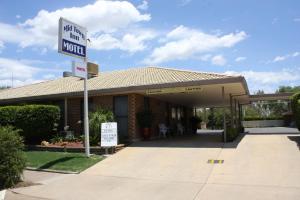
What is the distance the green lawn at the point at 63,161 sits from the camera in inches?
511

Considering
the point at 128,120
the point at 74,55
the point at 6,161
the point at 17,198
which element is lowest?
the point at 17,198

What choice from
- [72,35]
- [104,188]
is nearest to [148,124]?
[72,35]

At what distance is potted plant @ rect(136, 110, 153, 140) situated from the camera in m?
18.2

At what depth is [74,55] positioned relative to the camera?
14773mm

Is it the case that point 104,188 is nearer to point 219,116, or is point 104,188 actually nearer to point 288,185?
point 288,185

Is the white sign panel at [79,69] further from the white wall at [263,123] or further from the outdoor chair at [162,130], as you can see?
the white wall at [263,123]

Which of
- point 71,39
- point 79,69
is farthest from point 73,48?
point 79,69

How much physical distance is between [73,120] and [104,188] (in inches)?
426

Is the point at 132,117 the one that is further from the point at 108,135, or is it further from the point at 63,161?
the point at 63,161

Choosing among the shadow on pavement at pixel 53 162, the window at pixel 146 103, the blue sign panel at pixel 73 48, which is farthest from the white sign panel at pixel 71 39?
the window at pixel 146 103

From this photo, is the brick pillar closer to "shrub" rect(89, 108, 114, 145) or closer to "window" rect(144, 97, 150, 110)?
"shrub" rect(89, 108, 114, 145)

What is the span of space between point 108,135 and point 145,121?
349cm

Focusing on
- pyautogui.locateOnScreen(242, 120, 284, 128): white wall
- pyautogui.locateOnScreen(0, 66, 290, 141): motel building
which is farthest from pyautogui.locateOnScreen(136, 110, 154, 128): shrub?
pyautogui.locateOnScreen(242, 120, 284, 128): white wall

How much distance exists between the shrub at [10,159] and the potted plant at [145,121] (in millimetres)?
7884
